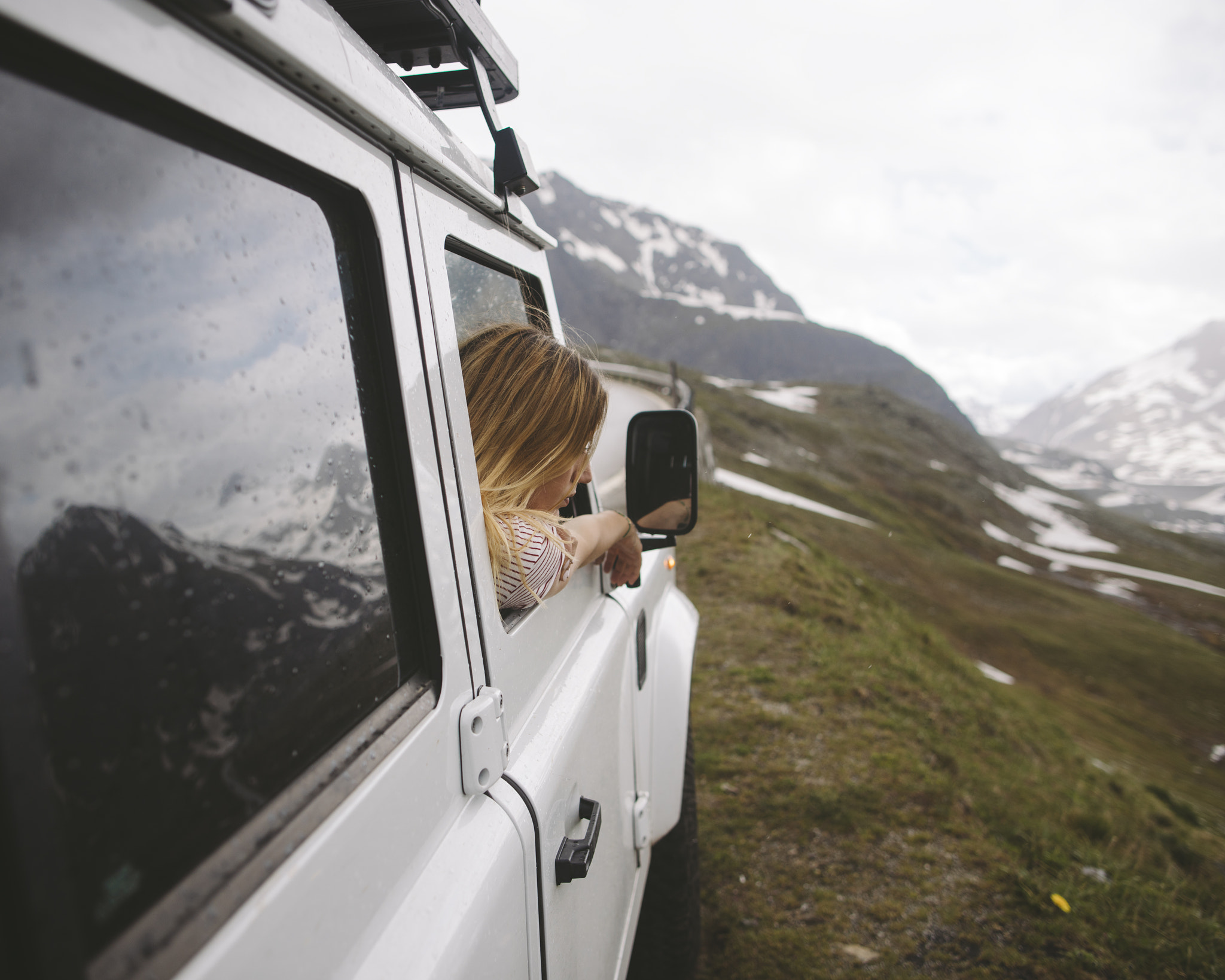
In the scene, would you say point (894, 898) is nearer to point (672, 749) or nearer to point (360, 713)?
point (672, 749)

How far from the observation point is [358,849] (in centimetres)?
84

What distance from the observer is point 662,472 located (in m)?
2.13

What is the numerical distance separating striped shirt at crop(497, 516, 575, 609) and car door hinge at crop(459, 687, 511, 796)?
0.24 meters

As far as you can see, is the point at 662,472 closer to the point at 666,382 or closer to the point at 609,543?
the point at 609,543

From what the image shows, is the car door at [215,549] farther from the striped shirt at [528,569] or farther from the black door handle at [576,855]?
the striped shirt at [528,569]

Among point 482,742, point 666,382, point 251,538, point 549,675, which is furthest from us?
point 666,382

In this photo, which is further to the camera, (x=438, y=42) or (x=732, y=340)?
(x=732, y=340)

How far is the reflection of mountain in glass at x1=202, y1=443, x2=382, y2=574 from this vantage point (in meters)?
0.76

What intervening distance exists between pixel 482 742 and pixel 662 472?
1.16 meters

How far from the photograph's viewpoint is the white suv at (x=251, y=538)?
54 centimetres

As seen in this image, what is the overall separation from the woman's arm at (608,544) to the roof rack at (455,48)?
0.78m

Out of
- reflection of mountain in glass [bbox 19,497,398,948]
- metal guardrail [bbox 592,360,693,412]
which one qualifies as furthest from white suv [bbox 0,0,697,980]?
metal guardrail [bbox 592,360,693,412]

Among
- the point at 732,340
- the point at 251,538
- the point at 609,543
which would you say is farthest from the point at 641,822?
the point at 732,340

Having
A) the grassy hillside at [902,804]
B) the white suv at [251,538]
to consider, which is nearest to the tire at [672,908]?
the grassy hillside at [902,804]
